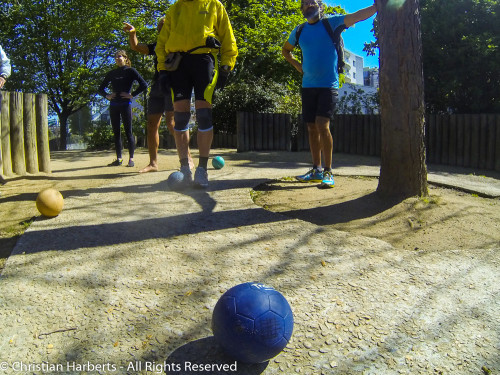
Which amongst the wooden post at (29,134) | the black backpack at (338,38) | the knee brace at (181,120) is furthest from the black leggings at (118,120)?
the black backpack at (338,38)

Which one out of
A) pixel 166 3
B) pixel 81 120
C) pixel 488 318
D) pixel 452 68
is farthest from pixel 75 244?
pixel 81 120

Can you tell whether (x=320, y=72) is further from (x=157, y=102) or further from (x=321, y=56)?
(x=157, y=102)

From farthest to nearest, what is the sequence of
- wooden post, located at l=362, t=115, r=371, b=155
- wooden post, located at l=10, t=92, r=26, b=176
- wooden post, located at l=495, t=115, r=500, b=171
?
wooden post, located at l=362, t=115, r=371, b=155 < wooden post, located at l=495, t=115, r=500, b=171 < wooden post, located at l=10, t=92, r=26, b=176

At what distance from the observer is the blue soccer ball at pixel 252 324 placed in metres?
1.86

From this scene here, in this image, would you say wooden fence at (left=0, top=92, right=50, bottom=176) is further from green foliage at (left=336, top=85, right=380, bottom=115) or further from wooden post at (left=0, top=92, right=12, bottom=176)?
green foliage at (left=336, top=85, right=380, bottom=115)

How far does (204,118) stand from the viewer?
5.02m

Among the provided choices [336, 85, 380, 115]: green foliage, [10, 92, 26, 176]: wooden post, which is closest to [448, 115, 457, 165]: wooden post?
[336, 85, 380, 115]: green foliage

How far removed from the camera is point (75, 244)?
126 inches

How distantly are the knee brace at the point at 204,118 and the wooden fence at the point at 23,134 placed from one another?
2874mm

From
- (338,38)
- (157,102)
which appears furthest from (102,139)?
(338,38)

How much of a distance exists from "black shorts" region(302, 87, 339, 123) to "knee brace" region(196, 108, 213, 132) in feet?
4.06

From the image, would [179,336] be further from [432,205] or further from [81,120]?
[81,120]

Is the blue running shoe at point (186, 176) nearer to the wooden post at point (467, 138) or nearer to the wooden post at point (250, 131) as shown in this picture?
the wooden post at point (250, 131)

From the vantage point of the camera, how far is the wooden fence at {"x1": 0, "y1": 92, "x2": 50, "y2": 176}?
617 cm
